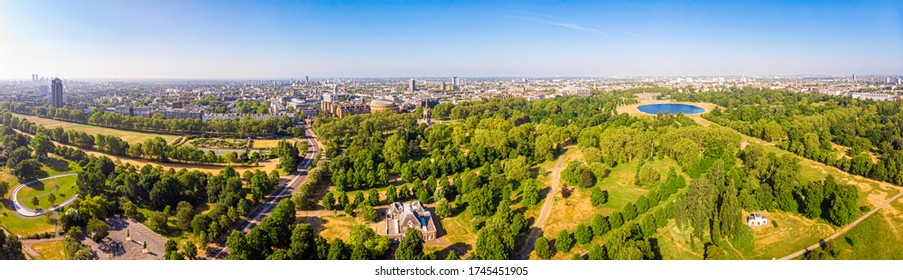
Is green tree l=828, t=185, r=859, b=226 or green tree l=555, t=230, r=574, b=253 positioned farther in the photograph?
green tree l=555, t=230, r=574, b=253

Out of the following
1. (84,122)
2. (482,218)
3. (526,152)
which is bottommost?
(482,218)

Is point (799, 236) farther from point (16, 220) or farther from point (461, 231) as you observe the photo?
point (16, 220)

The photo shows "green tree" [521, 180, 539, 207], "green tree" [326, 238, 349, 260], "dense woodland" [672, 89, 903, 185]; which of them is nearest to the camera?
"green tree" [326, 238, 349, 260]

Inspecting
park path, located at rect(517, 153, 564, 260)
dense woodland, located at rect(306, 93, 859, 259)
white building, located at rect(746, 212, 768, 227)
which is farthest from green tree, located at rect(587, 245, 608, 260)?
white building, located at rect(746, 212, 768, 227)

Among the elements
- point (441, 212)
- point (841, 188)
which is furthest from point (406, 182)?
point (841, 188)

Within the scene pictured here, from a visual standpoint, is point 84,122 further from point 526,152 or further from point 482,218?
point 526,152

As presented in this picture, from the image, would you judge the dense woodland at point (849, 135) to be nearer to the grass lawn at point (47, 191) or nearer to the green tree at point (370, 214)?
the green tree at point (370, 214)

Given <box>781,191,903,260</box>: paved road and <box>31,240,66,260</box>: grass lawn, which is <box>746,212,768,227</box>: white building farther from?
<box>31,240,66,260</box>: grass lawn
